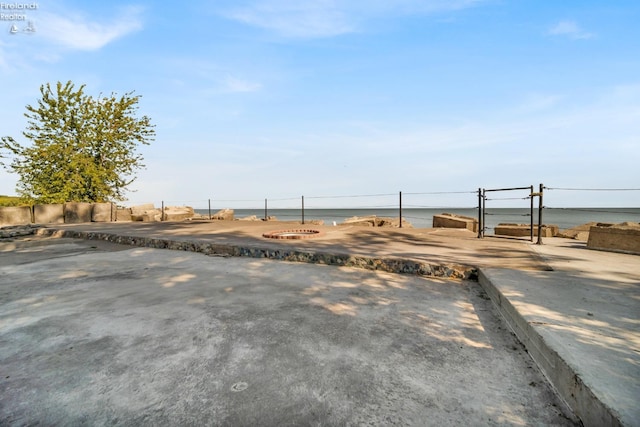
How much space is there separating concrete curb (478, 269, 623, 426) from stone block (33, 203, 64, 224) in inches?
624

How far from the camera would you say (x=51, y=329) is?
2.25 m

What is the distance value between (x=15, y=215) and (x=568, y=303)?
54.0 ft

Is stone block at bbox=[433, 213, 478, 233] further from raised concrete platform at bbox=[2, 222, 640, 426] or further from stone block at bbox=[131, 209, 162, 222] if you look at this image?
stone block at bbox=[131, 209, 162, 222]

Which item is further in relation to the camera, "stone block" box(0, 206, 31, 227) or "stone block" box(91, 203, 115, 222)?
"stone block" box(91, 203, 115, 222)

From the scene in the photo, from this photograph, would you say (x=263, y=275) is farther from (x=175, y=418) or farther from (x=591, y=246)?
(x=591, y=246)

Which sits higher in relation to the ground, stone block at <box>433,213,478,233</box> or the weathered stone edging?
stone block at <box>433,213,478,233</box>

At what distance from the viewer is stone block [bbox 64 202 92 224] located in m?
13.0

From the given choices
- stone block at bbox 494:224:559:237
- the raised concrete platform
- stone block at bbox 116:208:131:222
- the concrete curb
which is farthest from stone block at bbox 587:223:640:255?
stone block at bbox 116:208:131:222

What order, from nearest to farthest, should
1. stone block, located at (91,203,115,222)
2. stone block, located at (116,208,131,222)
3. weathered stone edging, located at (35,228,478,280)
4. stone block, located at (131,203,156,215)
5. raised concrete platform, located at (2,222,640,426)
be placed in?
raised concrete platform, located at (2,222,640,426), weathered stone edging, located at (35,228,478,280), stone block, located at (91,203,115,222), stone block, located at (116,208,131,222), stone block, located at (131,203,156,215)

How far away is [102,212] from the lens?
1392cm

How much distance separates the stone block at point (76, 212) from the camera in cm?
1295

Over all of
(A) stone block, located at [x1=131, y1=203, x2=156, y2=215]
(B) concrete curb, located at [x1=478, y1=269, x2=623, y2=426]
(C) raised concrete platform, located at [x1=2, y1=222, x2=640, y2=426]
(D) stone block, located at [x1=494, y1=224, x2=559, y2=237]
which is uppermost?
(A) stone block, located at [x1=131, y1=203, x2=156, y2=215]

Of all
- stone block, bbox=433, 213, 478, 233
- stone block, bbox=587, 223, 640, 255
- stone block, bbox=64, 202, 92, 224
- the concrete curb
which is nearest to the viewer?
the concrete curb

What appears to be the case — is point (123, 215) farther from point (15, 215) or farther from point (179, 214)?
point (15, 215)
